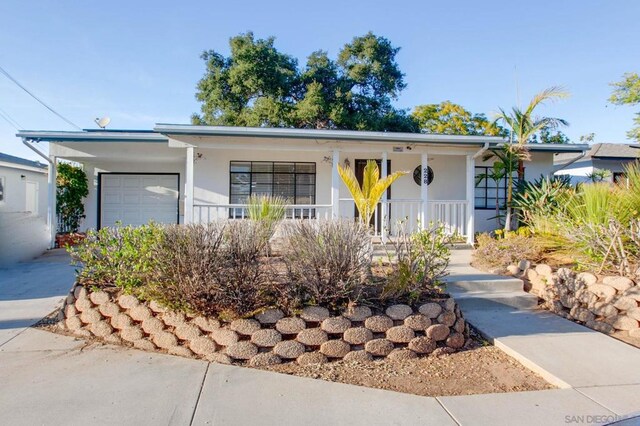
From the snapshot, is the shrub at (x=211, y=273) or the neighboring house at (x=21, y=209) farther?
the neighboring house at (x=21, y=209)

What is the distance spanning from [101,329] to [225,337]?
1.65 meters

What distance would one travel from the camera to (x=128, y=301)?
484cm

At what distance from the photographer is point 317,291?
14.7 feet

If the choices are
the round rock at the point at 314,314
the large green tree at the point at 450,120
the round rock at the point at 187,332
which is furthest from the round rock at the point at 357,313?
the large green tree at the point at 450,120

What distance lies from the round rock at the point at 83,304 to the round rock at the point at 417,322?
3.81 m

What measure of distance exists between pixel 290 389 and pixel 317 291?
1.12 m

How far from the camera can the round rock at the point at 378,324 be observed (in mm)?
4426

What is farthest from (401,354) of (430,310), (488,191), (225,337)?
(488,191)

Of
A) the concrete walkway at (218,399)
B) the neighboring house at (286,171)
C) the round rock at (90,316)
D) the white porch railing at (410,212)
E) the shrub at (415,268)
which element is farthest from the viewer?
the white porch railing at (410,212)

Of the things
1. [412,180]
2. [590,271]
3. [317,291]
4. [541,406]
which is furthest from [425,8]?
[541,406]

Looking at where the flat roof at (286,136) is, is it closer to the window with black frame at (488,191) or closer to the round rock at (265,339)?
the window with black frame at (488,191)

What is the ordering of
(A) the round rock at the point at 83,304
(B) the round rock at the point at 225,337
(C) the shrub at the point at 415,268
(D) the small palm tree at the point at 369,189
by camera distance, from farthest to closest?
(D) the small palm tree at the point at 369,189, (A) the round rock at the point at 83,304, (C) the shrub at the point at 415,268, (B) the round rock at the point at 225,337

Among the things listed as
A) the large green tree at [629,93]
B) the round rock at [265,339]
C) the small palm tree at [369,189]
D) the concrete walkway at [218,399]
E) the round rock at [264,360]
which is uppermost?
the large green tree at [629,93]

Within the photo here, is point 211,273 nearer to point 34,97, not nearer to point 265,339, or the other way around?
point 265,339
